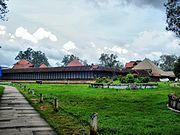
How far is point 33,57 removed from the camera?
163 metres

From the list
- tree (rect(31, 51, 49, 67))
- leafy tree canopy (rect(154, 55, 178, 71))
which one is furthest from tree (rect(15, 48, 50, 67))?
leafy tree canopy (rect(154, 55, 178, 71))

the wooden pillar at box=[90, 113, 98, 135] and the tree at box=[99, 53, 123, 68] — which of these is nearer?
the wooden pillar at box=[90, 113, 98, 135]

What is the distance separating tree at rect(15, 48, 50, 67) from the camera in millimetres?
152000

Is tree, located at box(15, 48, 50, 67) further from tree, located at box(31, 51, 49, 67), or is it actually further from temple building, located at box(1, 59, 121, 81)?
temple building, located at box(1, 59, 121, 81)

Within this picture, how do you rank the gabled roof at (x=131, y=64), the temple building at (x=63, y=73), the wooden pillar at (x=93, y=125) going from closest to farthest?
the wooden pillar at (x=93, y=125)
the temple building at (x=63, y=73)
the gabled roof at (x=131, y=64)

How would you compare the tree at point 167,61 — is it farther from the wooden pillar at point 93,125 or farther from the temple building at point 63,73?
the wooden pillar at point 93,125

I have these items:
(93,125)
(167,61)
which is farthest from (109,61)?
(93,125)

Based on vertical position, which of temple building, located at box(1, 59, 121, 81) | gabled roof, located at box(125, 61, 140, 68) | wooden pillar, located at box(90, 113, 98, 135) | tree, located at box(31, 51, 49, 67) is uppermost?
tree, located at box(31, 51, 49, 67)

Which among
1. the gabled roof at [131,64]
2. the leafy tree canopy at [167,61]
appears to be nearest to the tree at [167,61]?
the leafy tree canopy at [167,61]

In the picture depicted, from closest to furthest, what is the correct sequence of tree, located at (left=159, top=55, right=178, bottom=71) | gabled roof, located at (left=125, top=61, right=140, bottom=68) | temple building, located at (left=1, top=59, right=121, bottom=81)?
temple building, located at (left=1, top=59, right=121, bottom=81)
gabled roof, located at (left=125, top=61, right=140, bottom=68)
tree, located at (left=159, top=55, right=178, bottom=71)

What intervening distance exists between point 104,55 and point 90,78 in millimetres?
88135

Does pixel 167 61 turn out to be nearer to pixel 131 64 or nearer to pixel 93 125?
pixel 131 64

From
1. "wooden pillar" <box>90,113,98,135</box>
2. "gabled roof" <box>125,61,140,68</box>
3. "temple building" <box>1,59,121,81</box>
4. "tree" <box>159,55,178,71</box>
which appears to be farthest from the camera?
"tree" <box>159,55,178,71</box>

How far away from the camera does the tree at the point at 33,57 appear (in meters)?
152
